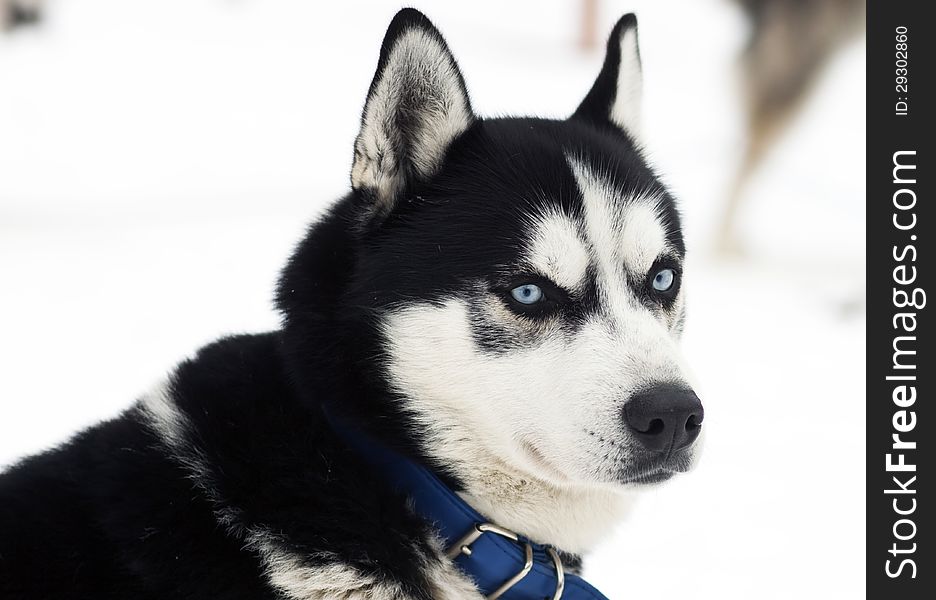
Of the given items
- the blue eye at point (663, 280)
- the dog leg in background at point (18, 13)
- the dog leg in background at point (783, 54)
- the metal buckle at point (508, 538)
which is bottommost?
the metal buckle at point (508, 538)

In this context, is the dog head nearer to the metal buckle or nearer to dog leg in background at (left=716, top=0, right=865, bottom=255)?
the metal buckle

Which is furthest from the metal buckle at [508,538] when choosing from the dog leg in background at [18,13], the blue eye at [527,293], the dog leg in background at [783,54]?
the dog leg in background at [18,13]

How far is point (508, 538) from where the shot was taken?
1747 mm

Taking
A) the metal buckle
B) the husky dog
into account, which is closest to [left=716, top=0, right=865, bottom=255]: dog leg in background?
the husky dog

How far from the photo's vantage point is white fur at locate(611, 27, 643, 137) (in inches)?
85.2

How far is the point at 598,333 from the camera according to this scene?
1.71m

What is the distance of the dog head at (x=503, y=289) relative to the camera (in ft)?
5.42

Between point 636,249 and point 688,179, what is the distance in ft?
19.1

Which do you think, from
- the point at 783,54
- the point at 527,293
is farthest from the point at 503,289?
the point at 783,54

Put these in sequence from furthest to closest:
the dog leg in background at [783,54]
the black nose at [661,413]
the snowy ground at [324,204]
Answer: the dog leg in background at [783,54]
the snowy ground at [324,204]
the black nose at [661,413]

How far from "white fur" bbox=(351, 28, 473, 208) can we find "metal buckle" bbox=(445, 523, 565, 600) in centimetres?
65

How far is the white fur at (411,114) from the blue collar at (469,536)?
0.50 metres

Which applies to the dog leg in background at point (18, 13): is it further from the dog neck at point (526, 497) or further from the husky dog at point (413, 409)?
the dog neck at point (526, 497)

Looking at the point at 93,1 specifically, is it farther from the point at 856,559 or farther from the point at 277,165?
the point at 856,559
